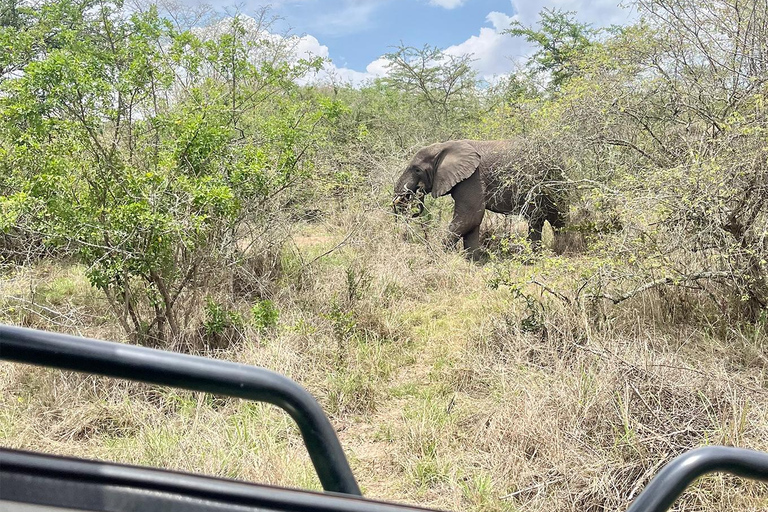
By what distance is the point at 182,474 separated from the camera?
68cm

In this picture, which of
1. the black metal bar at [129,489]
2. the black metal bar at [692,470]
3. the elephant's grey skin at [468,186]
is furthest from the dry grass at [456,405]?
the elephant's grey skin at [468,186]

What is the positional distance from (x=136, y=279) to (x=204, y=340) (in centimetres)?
79

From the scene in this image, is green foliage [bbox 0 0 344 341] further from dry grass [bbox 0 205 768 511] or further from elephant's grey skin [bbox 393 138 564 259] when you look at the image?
elephant's grey skin [bbox 393 138 564 259]

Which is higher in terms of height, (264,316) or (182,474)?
(182,474)

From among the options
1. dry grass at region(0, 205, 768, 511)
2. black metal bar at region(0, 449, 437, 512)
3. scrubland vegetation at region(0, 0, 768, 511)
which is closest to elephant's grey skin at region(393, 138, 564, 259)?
scrubland vegetation at region(0, 0, 768, 511)

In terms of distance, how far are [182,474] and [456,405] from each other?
3.33m

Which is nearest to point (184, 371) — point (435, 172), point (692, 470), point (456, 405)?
point (692, 470)

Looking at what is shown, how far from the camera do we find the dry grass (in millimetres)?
2928

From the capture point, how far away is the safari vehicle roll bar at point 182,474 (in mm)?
643

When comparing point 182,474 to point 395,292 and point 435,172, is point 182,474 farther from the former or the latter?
point 435,172

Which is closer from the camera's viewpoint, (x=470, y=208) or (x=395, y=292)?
(x=395, y=292)

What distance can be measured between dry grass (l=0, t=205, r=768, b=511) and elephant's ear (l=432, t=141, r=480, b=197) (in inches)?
141

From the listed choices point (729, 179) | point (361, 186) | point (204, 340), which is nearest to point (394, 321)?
point (204, 340)

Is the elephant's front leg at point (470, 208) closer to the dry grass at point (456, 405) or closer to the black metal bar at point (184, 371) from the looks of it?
the dry grass at point (456, 405)
